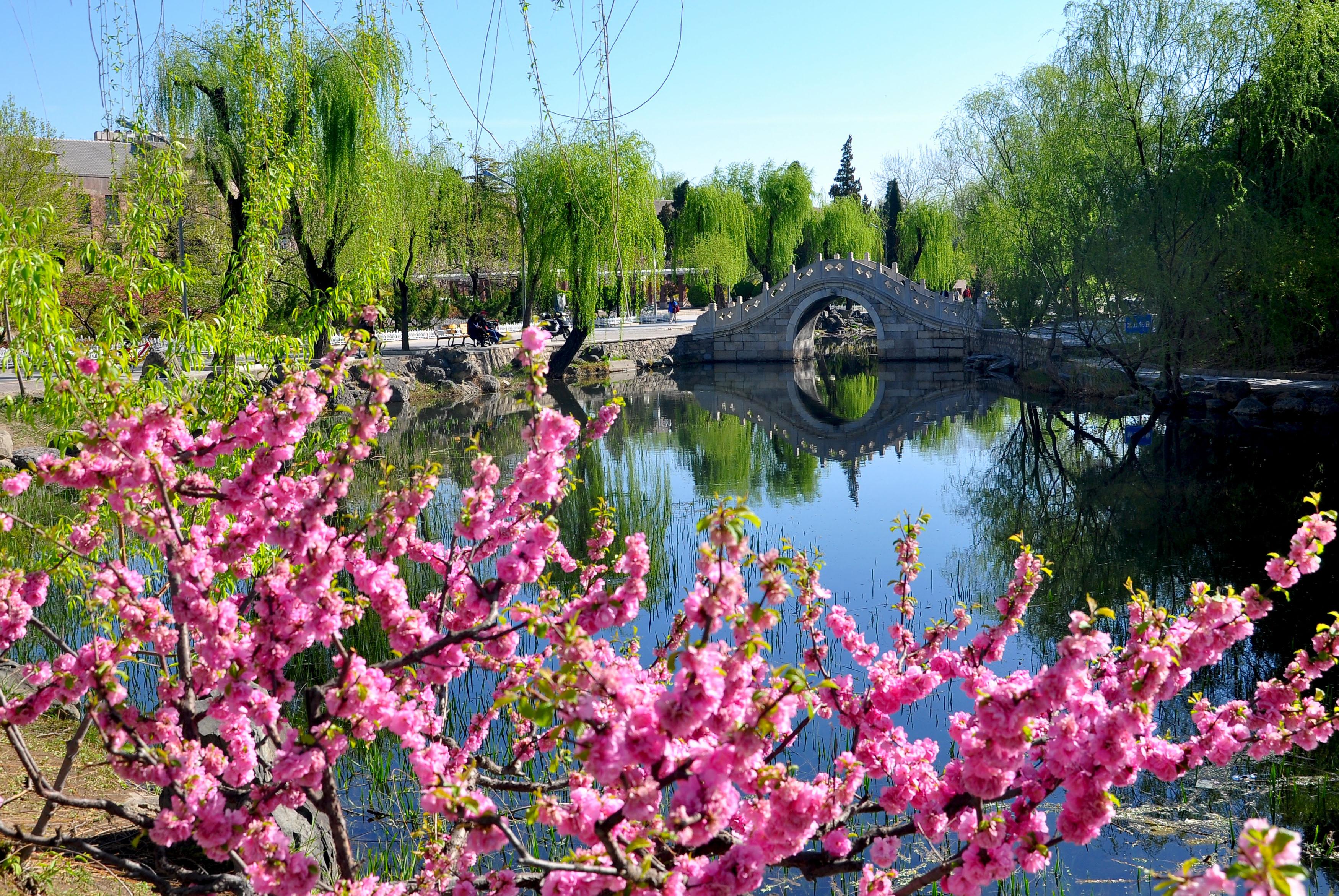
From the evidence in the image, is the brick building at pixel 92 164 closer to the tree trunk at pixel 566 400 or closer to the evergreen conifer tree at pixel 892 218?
the tree trunk at pixel 566 400

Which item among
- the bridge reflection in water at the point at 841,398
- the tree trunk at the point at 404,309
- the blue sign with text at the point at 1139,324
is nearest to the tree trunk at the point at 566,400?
the bridge reflection in water at the point at 841,398

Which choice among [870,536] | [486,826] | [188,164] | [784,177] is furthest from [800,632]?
[784,177]

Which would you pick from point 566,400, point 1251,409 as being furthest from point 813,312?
point 1251,409

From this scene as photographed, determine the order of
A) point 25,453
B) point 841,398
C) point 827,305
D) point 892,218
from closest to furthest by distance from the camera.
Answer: point 25,453 → point 841,398 → point 827,305 → point 892,218

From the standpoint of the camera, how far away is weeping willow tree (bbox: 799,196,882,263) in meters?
36.8

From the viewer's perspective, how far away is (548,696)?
1678 mm

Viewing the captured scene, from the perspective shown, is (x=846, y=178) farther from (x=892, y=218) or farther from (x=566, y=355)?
(x=566, y=355)

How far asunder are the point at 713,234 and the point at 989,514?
22838 mm

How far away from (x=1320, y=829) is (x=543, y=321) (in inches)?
161

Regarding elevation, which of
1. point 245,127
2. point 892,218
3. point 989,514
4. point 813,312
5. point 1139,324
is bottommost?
point 989,514

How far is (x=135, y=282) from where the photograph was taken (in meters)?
4.44

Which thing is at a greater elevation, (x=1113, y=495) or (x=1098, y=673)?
(x=1098, y=673)

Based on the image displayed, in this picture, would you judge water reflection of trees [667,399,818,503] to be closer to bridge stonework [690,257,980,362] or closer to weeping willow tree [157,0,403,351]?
weeping willow tree [157,0,403,351]

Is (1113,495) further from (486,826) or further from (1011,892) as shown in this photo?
(486,826)
